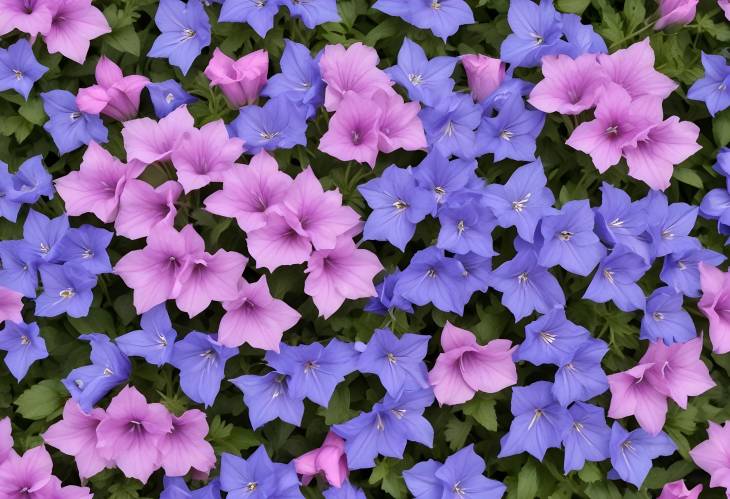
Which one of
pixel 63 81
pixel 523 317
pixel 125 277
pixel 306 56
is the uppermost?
pixel 306 56

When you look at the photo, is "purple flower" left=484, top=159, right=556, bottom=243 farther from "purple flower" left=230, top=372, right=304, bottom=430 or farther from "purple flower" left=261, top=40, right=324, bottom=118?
"purple flower" left=230, top=372, right=304, bottom=430

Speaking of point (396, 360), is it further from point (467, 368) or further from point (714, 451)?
point (714, 451)

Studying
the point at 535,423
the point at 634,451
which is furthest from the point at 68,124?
the point at 634,451

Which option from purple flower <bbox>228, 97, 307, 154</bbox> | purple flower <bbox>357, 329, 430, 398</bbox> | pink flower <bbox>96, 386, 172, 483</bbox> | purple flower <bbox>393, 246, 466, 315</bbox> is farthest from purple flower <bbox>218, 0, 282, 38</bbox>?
Answer: pink flower <bbox>96, 386, 172, 483</bbox>

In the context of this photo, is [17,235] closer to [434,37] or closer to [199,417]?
[199,417]

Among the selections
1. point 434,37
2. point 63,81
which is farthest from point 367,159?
point 63,81
